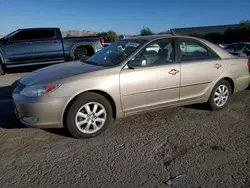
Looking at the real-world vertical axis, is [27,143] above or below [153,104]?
below

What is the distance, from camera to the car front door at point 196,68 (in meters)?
4.21

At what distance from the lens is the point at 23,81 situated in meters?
3.76

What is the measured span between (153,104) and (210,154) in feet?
4.09

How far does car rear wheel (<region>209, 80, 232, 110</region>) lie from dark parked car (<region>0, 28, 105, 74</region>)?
5817 millimetres

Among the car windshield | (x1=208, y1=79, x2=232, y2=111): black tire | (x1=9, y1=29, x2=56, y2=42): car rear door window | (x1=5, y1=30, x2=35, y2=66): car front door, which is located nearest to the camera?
the car windshield

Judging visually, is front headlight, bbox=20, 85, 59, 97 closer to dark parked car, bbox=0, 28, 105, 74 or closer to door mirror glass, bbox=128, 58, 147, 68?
door mirror glass, bbox=128, 58, 147, 68

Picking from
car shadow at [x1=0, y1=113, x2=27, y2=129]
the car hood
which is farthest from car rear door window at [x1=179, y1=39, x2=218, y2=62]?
car shadow at [x1=0, y1=113, x2=27, y2=129]

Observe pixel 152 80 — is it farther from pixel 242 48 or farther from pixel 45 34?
pixel 242 48

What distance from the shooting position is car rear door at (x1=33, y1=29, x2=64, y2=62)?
363 inches

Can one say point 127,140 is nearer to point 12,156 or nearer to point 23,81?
point 12,156

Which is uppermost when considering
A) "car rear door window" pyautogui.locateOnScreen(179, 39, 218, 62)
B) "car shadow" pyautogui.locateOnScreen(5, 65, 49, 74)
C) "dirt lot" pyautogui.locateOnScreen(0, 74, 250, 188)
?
"car rear door window" pyautogui.locateOnScreen(179, 39, 218, 62)

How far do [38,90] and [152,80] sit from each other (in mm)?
1717

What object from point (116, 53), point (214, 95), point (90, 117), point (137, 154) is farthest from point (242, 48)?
point (137, 154)

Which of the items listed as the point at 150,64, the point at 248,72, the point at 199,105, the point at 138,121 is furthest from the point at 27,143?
the point at 248,72
